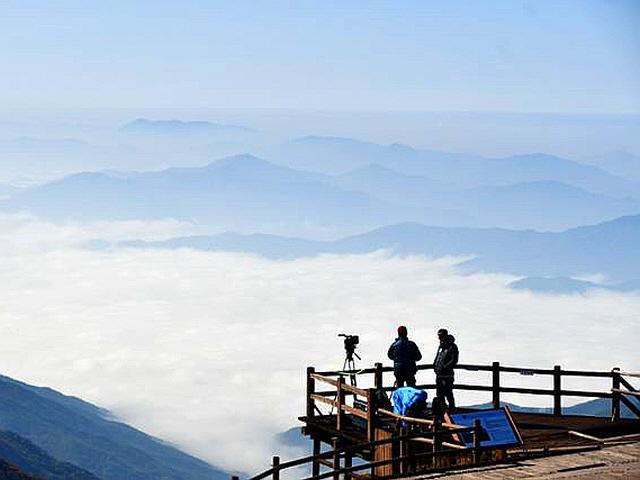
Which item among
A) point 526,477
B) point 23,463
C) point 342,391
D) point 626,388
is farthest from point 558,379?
point 23,463

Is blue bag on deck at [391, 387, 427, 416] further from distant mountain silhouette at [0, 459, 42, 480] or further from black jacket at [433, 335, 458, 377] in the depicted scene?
distant mountain silhouette at [0, 459, 42, 480]

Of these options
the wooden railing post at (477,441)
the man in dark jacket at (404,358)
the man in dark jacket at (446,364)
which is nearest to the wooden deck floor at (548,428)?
the man in dark jacket at (404,358)

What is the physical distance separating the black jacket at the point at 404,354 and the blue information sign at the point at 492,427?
2.75 meters

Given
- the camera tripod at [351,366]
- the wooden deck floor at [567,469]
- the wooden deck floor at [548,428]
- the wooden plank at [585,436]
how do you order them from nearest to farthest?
the wooden deck floor at [567,469]
the wooden plank at [585,436]
the wooden deck floor at [548,428]
the camera tripod at [351,366]

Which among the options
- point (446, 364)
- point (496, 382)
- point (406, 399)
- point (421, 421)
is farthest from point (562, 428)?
point (421, 421)

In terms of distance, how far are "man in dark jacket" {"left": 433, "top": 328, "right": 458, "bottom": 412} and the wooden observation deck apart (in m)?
0.68

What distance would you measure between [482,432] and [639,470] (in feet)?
10.0

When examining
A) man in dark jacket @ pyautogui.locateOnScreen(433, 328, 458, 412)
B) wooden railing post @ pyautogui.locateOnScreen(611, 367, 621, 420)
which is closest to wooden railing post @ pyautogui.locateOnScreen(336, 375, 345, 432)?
man in dark jacket @ pyautogui.locateOnScreen(433, 328, 458, 412)

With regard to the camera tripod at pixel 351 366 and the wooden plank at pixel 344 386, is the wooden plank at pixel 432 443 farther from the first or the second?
the camera tripod at pixel 351 366

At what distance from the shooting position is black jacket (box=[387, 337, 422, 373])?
94.9 ft

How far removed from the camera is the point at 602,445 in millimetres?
27469

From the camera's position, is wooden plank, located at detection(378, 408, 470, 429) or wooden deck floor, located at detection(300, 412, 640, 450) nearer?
wooden plank, located at detection(378, 408, 470, 429)

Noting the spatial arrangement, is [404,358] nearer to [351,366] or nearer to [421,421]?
[351,366]

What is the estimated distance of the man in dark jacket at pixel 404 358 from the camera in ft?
94.9
